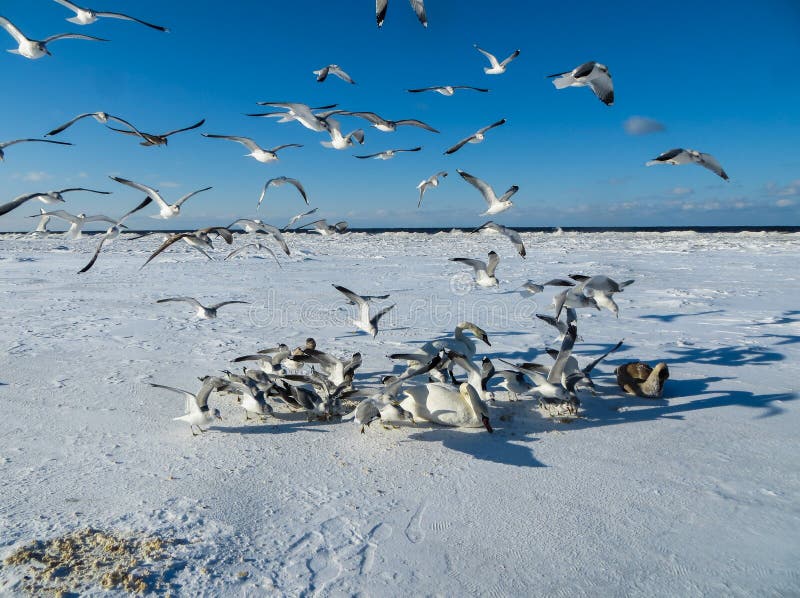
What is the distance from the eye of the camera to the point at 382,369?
659cm

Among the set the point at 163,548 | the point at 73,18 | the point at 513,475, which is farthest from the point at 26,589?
the point at 73,18

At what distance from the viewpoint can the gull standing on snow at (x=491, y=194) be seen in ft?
25.3

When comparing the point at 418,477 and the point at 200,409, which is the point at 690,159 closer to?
the point at 418,477

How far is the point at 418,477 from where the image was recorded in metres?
3.92

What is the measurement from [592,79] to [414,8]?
2.01m

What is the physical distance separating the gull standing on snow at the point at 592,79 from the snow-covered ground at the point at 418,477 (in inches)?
122

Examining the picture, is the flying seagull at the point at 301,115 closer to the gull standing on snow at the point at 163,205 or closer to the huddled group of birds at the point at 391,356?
the huddled group of birds at the point at 391,356

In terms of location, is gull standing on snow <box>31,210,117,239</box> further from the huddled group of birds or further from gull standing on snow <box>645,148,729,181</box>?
gull standing on snow <box>645,148,729,181</box>

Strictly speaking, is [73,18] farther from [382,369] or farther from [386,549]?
[386,549]

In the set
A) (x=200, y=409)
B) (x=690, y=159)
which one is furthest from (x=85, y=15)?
(x=690, y=159)

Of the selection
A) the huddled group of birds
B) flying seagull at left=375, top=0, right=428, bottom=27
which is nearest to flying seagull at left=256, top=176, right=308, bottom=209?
the huddled group of birds

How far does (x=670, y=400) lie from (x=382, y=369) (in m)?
3.08

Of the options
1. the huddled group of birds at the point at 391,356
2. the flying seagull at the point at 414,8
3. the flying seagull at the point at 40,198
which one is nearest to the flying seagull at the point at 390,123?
the huddled group of birds at the point at 391,356

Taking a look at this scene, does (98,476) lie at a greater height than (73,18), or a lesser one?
lesser
